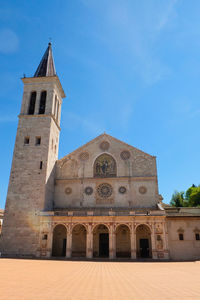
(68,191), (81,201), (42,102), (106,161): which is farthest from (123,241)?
(42,102)

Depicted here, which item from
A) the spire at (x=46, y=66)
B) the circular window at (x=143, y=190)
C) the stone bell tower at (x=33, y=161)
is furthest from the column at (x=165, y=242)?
the spire at (x=46, y=66)

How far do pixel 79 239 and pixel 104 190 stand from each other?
695cm

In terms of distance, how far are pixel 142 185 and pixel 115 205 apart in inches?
175

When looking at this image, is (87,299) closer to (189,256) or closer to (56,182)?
(189,256)

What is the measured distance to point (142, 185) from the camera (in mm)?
30578

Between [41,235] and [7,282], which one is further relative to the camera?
[41,235]

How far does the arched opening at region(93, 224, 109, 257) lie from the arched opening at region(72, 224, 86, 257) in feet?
4.52

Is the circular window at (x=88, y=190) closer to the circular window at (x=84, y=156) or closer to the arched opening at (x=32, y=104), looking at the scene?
the circular window at (x=84, y=156)

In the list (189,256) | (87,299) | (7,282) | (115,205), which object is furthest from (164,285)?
(115,205)

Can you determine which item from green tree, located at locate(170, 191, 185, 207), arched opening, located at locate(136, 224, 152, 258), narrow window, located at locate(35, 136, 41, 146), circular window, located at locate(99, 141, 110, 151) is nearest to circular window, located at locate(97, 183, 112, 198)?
circular window, located at locate(99, 141, 110, 151)

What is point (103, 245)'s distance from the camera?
2861 cm

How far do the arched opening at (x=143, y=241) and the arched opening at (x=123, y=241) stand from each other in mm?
1209

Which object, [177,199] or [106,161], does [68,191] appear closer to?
[106,161]

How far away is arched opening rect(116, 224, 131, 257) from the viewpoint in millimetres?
27828
